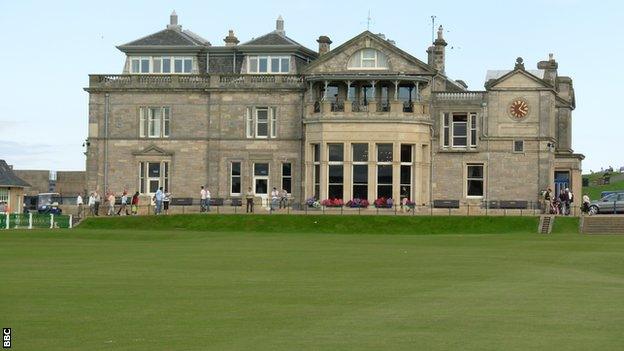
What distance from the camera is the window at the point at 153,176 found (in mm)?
87188

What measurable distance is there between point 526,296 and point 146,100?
61.5 meters

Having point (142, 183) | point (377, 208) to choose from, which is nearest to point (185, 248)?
point (377, 208)

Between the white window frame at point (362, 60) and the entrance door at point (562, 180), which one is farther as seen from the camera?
the entrance door at point (562, 180)

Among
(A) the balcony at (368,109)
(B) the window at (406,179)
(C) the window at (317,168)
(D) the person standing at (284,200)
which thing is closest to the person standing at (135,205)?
(D) the person standing at (284,200)

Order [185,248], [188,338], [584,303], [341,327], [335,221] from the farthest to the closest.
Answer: [335,221], [185,248], [584,303], [341,327], [188,338]

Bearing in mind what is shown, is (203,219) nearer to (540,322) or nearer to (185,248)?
(185,248)

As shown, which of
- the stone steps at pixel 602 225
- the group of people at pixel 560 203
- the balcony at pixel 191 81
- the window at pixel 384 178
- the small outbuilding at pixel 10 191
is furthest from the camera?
the small outbuilding at pixel 10 191

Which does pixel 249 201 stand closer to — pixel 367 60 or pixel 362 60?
pixel 362 60

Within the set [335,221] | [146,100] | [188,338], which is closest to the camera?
[188,338]

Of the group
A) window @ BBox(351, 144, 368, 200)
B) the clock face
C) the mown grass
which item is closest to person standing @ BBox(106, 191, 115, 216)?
the mown grass

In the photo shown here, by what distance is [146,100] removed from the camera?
286ft

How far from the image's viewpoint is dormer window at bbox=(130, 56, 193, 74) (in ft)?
294

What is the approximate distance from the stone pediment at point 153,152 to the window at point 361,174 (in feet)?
41.3

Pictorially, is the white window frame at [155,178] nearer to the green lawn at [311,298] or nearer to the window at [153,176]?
the window at [153,176]
